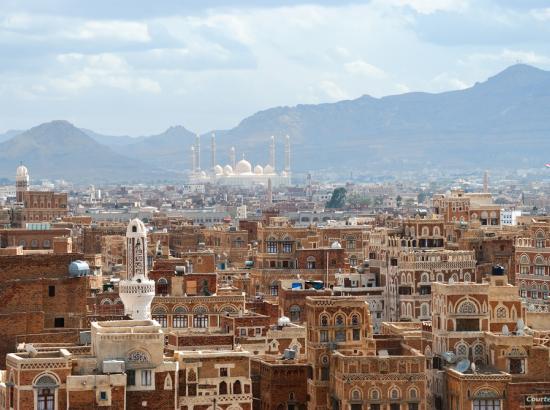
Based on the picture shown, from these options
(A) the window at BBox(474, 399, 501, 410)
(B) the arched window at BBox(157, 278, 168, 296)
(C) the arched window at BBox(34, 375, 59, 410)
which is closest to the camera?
(C) the arched window at BBox(34, 375, 59, 410)

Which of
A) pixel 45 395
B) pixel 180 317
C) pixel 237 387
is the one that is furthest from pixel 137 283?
pixel 45 395

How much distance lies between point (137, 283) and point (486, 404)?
17.3 meters

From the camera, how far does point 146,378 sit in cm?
7062

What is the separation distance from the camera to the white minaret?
84.8 metres

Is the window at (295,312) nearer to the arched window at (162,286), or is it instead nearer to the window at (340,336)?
the arched window at (162,286)

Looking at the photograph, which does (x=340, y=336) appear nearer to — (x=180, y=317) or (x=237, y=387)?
(x=237, y=387)

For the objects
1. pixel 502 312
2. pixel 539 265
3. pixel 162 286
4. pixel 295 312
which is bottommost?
pixel 295 312

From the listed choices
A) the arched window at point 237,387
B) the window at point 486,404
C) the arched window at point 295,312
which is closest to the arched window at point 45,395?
the arched window at point 237,387

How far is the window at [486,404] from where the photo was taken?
3036 inches

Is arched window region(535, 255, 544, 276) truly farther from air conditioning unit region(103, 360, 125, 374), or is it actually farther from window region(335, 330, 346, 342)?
air conditioning unit region(103, 360, 125, 374)

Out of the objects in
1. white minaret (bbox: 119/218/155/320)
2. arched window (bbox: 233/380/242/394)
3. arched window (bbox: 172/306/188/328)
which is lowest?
arched window (bbox: 233/380/242/394)

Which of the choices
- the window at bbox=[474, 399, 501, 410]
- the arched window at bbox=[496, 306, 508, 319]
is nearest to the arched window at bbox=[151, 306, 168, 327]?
the arched window at bbox=[496, 306, 508, 319]

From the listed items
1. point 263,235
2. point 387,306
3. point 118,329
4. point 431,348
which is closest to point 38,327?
point 118,329

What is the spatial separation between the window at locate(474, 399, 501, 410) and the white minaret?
1609 cm
